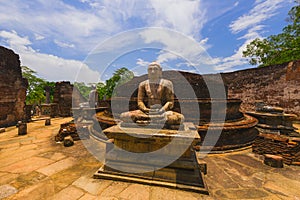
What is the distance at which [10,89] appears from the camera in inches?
282

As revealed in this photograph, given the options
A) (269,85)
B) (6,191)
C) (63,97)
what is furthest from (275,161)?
(63,97)

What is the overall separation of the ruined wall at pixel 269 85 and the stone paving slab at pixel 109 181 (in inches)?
304

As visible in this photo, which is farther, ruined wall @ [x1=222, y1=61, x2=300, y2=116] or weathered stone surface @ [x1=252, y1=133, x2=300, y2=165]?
ruined wall @ [x1=222, y1=61, x2=300, y2=116]

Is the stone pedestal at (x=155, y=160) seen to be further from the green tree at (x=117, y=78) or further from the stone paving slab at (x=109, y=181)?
the green tree at (x=117, y=78)

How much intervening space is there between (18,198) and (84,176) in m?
0.85

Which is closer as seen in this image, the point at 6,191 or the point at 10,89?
the point at 6,191

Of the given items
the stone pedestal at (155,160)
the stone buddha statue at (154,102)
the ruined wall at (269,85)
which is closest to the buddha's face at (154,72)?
the stone buddha statue at (154,102)

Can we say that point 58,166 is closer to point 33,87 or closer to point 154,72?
point 154,72

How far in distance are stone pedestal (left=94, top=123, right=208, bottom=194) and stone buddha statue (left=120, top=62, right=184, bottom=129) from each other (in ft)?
0.72

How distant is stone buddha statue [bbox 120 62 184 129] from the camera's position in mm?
2584

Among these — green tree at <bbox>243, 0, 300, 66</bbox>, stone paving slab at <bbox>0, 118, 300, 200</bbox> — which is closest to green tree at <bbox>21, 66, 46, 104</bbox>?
stone paving slab at <bbox>0, 118, 300, 200</bbox>

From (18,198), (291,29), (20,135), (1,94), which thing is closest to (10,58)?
(1,94)

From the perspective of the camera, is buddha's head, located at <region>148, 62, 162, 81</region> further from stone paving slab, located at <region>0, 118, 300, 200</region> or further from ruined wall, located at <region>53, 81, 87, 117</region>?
ruined wall, located at <region>53, 81, 87, 117</region>

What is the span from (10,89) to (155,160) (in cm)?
948
